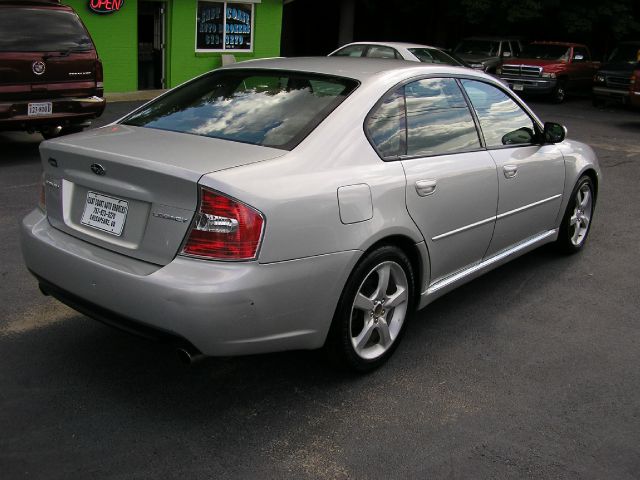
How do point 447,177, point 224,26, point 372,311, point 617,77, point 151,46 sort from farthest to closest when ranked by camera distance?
point 617,77 → point 224,26 → point 151,46 → point 447,177 → point 372,311

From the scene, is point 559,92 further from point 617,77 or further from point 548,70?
point 617,77

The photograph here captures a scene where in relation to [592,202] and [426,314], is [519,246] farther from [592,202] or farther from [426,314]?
[592,202]

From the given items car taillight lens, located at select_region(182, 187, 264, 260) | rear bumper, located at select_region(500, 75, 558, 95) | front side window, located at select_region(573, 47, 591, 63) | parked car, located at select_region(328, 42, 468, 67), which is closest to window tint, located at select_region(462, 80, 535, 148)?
car taillight lens, located at select_region(182, 187, 264, 260)

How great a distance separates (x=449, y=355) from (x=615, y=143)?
10071 millimetres

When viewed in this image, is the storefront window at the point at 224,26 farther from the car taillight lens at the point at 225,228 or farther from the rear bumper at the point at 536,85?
the car taillight lens at the point at 225,228

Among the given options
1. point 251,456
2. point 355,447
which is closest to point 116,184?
point 251,456

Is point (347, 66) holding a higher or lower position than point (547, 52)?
higher

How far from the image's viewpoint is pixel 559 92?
1972 cm

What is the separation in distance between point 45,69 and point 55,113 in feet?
1.71

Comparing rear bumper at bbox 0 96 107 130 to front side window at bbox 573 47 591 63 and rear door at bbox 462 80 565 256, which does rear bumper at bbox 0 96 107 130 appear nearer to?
rear door at bbox 462 80 565 256

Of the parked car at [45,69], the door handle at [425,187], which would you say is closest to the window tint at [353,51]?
the parked car at [45,69]

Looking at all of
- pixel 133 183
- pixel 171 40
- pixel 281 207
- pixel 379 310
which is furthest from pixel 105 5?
pixel 281 207

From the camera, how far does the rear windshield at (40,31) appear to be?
8.05 meters

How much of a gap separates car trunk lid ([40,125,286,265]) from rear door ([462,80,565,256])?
1825 millimetres
